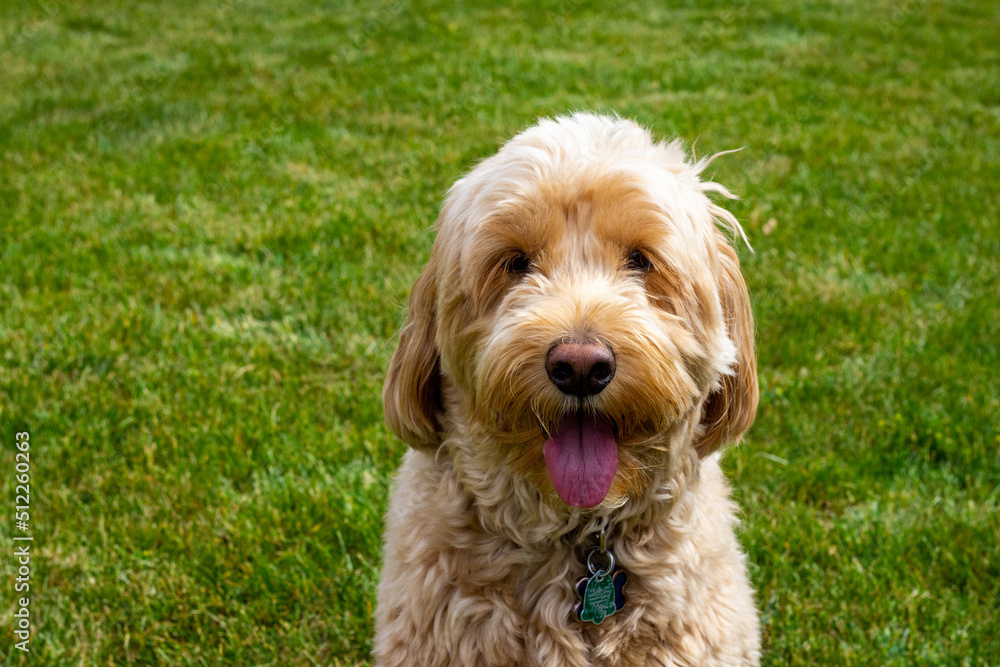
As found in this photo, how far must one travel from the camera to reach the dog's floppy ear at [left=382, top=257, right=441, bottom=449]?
2688 millimetres

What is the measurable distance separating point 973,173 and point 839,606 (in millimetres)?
5059

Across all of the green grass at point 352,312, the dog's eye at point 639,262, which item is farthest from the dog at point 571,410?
the green grass at point 352,312

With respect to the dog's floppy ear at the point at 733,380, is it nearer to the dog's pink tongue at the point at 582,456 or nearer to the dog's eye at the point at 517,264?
the dog's pink tongue at the point at 582,456

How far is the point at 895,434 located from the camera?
13.8 feet

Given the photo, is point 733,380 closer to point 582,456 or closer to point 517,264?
point 582,456

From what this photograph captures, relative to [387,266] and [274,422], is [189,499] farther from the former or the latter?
[387,266]

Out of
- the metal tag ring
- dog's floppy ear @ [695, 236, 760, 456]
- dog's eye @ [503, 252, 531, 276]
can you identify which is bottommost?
the metal tag ring

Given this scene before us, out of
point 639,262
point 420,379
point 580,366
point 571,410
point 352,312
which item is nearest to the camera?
point 580,366

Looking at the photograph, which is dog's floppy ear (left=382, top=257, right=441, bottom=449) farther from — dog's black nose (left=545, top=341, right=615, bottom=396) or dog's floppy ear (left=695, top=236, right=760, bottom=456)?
dog's floppy ear (left=695, top=236, right=760, bottom=456)

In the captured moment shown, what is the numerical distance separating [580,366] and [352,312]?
3179mm

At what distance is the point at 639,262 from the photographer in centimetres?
247

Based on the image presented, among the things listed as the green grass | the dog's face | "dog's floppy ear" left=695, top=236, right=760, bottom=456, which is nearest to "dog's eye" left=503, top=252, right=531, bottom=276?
the dog's face

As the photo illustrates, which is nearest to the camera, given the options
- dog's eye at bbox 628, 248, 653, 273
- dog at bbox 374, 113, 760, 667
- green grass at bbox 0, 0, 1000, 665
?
dog at bbox 374, 113, 760, 667

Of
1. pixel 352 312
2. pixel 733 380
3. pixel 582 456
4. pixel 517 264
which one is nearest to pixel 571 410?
pixel 582 456
